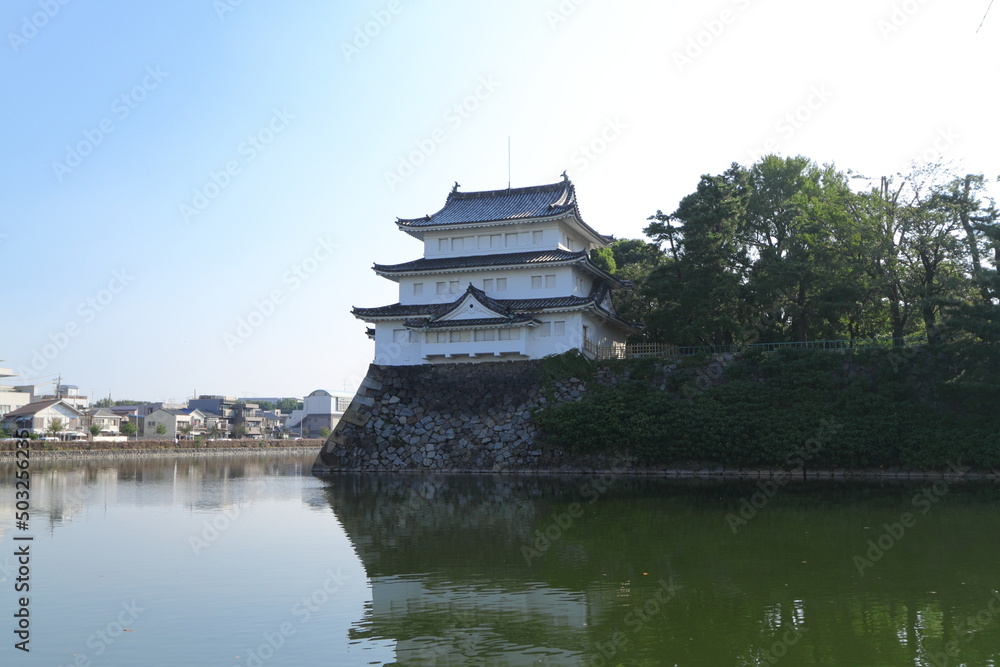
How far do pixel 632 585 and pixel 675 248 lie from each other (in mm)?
28073

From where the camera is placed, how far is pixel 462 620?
9242 mm

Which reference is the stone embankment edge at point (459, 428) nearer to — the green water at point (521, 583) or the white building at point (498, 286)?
the white building at point (498, 286)

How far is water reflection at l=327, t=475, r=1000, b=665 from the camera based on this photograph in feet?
26.7

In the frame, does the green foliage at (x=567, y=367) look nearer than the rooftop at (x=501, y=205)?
Yes

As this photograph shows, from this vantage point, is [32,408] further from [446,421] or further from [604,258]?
[604,258]

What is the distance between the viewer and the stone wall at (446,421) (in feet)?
106

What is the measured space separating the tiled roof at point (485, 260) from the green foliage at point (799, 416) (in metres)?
6.75

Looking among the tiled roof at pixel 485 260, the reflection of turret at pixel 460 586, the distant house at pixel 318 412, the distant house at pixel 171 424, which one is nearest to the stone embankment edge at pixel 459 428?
the tiled roof at pixel 485 260

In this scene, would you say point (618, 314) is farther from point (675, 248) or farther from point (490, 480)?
point (490, 480)

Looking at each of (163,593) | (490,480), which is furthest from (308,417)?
(163,593)

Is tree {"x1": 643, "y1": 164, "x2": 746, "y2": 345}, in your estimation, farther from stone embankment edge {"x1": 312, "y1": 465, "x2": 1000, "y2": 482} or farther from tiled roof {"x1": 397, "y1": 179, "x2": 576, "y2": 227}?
stone embankment edge {"x1": 312, "y1": 465, "x2": 1000, "y2": 482}

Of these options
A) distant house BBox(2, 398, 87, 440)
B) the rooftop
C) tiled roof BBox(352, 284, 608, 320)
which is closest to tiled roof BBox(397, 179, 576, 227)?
the rooftop

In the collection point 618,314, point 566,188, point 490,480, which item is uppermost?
point 566,188

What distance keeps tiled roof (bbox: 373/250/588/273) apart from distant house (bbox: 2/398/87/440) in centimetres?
3828
